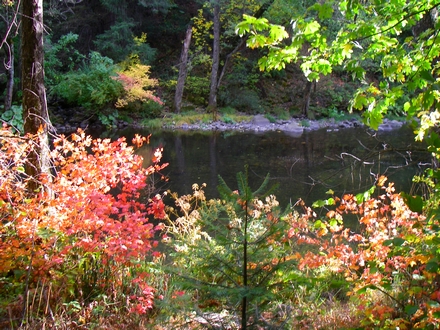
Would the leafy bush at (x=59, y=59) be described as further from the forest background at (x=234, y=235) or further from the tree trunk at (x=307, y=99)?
the forest background at (x=234, y=235)

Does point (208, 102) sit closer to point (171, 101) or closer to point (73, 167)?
point (171, 101)

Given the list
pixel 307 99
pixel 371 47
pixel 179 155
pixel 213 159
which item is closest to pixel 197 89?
pixel 307 99

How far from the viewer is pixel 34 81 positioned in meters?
3.88

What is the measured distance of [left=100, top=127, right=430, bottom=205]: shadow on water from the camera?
27.2 ft

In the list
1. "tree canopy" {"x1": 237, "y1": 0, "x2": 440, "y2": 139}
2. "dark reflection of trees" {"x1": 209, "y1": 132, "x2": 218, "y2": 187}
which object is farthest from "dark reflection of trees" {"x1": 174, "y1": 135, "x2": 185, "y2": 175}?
"tree canopy" {"x1": 237, "y1": 0, "x2": 440, "y2": 139}

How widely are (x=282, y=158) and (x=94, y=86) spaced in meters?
9.04

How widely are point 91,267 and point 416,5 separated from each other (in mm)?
2929

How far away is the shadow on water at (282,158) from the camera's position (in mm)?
8281

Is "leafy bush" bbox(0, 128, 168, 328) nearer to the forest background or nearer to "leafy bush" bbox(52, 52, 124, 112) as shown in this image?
the forest background

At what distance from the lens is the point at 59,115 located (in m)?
16.8

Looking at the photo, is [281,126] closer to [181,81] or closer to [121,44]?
[181,81]

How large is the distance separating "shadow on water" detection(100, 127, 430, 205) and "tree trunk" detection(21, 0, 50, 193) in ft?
12.9

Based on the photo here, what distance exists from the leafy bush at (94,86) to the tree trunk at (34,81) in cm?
1258

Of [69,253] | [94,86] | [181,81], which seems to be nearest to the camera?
[69,253]
